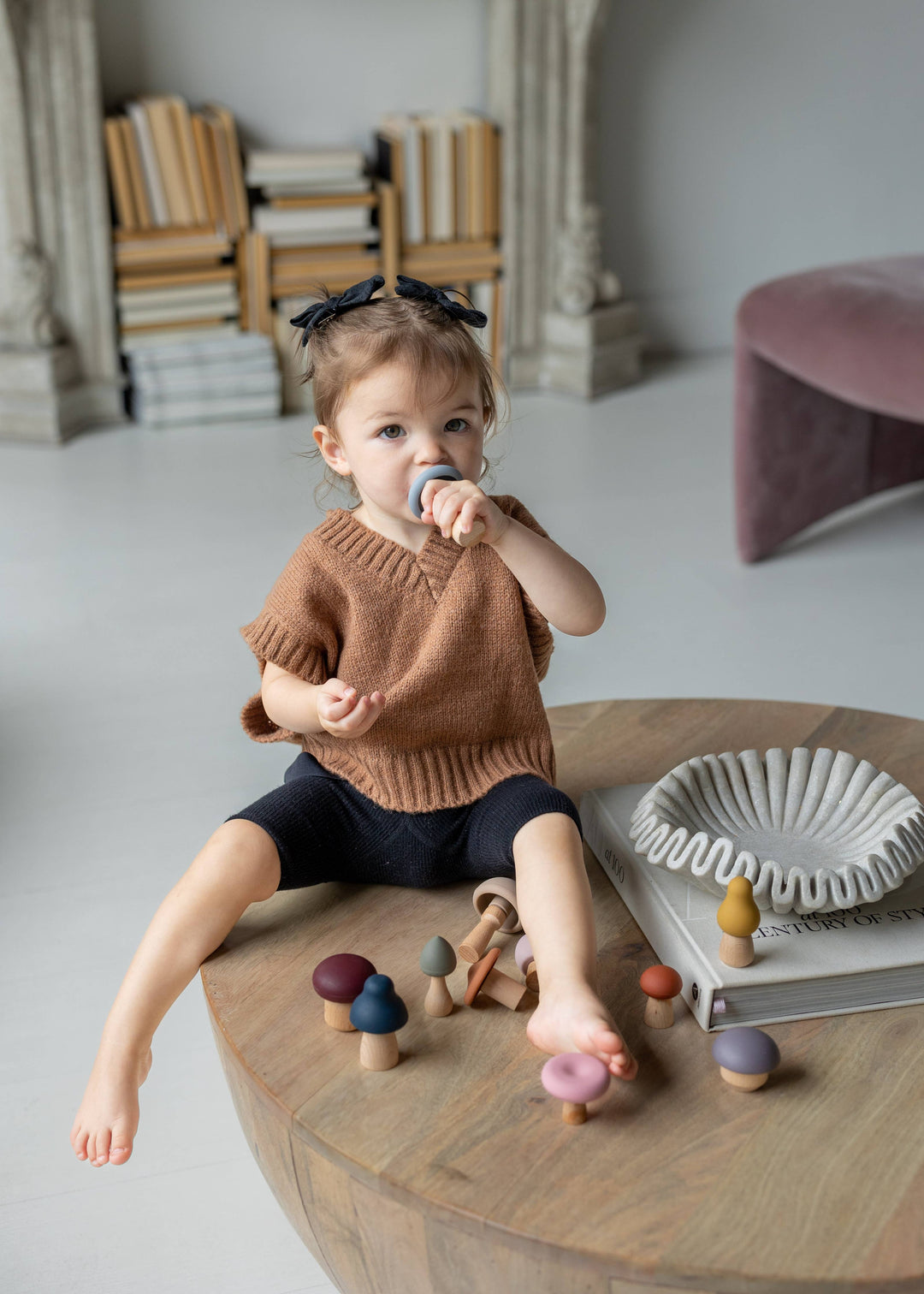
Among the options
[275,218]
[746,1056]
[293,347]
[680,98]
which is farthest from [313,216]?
[746,1056]

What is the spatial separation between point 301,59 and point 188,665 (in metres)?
1.76

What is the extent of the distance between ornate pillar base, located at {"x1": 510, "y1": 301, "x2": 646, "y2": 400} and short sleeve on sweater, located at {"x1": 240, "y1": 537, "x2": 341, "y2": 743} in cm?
222

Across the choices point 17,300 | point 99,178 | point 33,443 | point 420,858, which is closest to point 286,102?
point 99,178

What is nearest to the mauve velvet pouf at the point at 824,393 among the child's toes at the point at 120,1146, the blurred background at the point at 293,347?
the blurred background at the point at 293,347

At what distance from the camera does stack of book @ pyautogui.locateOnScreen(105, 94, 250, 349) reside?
2748mm

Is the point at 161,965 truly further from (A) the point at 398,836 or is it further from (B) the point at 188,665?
(B) the point at 188,665

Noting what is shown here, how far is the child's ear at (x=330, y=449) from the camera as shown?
968 millimetres

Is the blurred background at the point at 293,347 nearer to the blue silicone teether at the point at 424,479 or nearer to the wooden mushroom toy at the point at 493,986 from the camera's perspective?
the wooden mushroom toy at the point at 493,986

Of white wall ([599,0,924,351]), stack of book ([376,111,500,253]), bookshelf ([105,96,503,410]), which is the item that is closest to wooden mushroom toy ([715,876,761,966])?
bookshelf ([105,96,503,410])

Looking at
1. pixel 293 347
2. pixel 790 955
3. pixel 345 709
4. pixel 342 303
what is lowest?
pixel 293 347

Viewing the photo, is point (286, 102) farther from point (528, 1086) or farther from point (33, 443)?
point (528, 1086)

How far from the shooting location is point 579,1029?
29.2 inches

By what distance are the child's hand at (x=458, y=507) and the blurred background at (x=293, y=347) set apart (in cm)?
55

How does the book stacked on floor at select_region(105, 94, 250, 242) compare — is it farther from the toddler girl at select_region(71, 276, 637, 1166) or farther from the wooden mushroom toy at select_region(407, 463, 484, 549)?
the wooden mushroom toy at select_region(407, 463, 484, 549)
